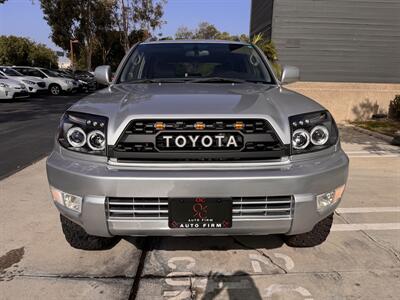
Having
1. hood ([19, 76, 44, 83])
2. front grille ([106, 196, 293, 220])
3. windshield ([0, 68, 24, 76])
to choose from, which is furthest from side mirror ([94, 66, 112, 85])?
windshield ([0, 68, 24, 76])

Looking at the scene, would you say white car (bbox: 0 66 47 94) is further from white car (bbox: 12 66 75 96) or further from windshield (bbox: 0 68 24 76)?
white car (bbox: 12 66 75 96)

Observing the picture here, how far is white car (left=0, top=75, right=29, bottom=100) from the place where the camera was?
1703 cm

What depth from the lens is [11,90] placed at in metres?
17.2

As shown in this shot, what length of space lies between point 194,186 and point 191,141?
30 centimetres

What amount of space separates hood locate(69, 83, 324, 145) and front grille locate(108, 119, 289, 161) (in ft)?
0.15

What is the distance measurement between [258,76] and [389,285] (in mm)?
2225

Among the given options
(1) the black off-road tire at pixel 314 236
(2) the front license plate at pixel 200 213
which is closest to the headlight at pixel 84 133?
(2) the front license plate at pixel 200 213

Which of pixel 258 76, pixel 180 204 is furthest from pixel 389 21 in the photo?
pixel 180 204

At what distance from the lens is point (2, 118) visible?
39.8 ft

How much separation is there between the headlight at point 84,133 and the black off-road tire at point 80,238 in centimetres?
62

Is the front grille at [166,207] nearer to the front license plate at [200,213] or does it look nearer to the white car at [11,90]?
the front license plate at [200,213]

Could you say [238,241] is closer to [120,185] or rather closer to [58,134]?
[120,185]

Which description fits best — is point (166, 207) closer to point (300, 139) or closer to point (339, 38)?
point (300, 139)

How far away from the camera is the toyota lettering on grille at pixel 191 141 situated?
276 cm
